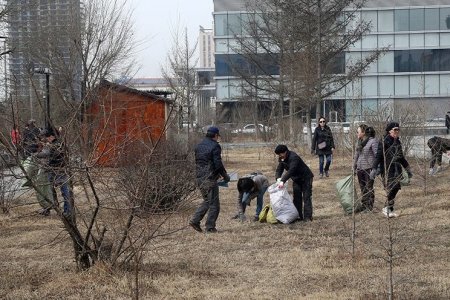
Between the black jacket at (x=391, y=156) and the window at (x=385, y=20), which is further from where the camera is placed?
the window at (x=385, y=20)

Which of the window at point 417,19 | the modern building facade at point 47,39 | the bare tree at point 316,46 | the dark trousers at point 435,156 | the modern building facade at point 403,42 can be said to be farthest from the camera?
the window at point 417,19

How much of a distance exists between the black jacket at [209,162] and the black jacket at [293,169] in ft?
3.49

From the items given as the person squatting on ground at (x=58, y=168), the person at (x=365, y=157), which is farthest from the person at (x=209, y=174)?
the person squatting on ground at (x=58, y=168)

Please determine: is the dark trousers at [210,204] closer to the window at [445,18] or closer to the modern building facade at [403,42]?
the modern building facade at [403,42]

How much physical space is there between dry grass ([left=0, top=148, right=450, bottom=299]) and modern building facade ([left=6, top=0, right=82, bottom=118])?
664cm

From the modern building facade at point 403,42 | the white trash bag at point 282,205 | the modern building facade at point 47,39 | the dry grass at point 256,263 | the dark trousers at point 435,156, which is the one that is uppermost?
the modern building facade at point 403,42

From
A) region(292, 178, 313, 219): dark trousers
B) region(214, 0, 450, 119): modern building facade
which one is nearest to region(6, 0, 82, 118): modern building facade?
region(292, 178, 313, 219): dark trousers

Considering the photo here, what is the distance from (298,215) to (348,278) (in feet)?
12.2

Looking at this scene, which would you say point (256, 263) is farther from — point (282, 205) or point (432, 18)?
point (432, 18)

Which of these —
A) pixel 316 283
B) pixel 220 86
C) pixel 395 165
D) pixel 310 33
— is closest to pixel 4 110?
Result: pixel 316 283

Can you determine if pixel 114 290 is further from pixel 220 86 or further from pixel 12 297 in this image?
pixel 220 86

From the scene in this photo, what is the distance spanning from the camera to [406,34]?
52.9m

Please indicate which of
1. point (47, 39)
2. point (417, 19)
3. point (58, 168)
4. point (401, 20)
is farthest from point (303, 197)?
point (417, 19)

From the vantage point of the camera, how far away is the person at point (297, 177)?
9.89 m
